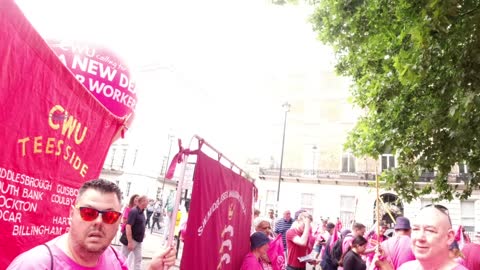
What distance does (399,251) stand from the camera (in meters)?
5.14

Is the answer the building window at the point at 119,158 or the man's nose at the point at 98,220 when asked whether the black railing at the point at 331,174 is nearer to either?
the building window at the point at 119,158

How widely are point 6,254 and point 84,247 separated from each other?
0.50 m

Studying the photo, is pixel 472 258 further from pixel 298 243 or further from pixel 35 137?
pixel 35 137

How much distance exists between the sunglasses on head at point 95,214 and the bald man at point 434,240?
245cm

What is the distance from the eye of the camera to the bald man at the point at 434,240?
2.77 m

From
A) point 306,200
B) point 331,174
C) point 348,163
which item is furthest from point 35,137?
point 348,163

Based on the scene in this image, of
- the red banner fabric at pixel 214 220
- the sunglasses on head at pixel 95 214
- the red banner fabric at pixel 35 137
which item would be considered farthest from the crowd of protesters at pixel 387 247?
the red banner fabric at pixel 35 137

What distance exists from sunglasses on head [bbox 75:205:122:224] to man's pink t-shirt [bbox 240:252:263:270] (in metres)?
3.13

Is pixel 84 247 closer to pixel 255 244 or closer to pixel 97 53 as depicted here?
pixel 97 53

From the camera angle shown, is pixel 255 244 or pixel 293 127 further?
pixel 293 127

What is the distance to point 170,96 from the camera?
152 ft

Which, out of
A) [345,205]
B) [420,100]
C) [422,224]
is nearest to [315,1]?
[420,100]

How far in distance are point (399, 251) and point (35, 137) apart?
512 centimetres

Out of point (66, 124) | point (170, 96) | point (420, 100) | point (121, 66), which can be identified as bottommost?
point (66, 124)
